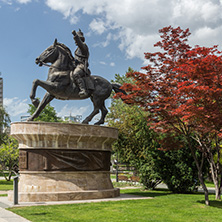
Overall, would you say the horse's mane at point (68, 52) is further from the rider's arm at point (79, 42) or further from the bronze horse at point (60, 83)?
the rider's arm at point (79, 42)

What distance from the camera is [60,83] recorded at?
1544 cm

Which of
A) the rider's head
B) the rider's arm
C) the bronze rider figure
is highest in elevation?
the rider's head

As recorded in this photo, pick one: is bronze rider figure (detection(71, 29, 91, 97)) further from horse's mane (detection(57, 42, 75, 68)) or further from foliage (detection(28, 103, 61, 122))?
foliage (detection(28, 103, 61, 122))

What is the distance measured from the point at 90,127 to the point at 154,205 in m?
4.25

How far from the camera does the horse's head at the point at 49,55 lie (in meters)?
15.6

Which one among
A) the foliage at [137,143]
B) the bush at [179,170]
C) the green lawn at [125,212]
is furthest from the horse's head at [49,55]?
the bush at [179,170]

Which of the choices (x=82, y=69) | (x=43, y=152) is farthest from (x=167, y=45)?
(x=43, y=152)

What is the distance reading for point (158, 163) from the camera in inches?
738

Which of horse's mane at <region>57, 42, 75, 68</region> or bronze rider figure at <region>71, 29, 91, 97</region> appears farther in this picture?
horse's mane at <region>57, 42, 75, 68</region>

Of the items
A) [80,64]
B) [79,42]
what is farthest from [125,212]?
[79,42]

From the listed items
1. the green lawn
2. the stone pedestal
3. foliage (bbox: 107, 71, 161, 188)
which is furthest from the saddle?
the green lawn

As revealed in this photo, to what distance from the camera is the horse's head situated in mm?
15625

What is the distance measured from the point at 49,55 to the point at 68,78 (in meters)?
1.42

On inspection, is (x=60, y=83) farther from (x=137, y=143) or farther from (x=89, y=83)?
(x=137, y=143)
